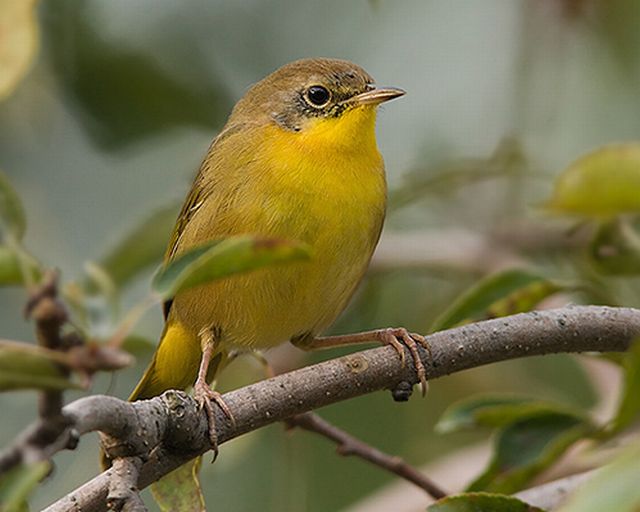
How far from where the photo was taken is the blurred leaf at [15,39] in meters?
2.62

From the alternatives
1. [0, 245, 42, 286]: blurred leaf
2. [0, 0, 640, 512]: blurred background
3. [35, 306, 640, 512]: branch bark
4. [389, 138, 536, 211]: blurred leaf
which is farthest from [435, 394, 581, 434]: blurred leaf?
[0, 245, 42, 286]: blurred leaf

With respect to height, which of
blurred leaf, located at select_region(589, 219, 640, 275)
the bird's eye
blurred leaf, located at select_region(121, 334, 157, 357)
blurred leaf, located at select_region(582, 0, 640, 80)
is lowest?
blurred leaf, located at select_region(121, 334, 157, 357)

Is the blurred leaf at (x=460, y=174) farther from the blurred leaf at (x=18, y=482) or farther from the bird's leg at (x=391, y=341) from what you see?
the blurred leaf at (x=18, y=482)

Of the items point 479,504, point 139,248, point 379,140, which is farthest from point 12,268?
point 379,140

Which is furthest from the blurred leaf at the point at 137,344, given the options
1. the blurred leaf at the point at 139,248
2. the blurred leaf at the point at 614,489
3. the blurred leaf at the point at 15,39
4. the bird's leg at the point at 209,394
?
the blurred leaf at the point at 614,489

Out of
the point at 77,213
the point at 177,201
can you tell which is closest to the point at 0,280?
the point at 177,201

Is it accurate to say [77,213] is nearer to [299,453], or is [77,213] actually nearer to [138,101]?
[138,101]

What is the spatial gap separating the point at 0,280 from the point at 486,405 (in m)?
1.73

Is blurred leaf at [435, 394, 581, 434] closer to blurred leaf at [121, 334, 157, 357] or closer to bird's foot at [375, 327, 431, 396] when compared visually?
bird's foot at [375, 327, 431, 396]

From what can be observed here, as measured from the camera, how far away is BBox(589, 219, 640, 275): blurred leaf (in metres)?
3.30

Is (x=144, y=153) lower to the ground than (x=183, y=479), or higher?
higher

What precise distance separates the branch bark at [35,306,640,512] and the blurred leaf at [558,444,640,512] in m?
0.86

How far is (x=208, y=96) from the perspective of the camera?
4855mm

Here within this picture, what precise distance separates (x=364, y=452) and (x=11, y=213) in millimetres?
1204
